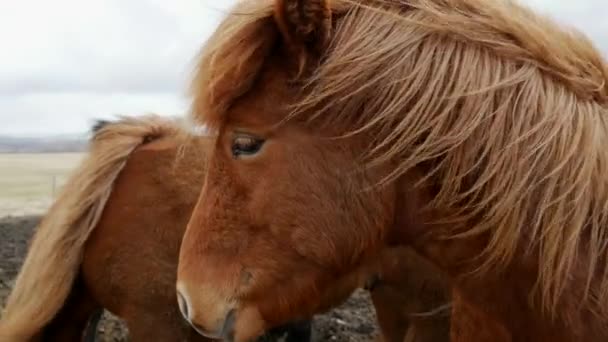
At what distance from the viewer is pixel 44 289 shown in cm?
434

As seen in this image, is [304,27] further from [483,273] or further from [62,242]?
[62,242]

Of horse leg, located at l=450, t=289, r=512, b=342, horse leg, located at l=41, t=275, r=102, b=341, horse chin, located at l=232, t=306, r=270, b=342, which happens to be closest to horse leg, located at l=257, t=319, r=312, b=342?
horse leg, located at l=41, t=275, r=102, b=341

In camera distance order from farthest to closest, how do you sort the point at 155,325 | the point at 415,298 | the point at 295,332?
the point at 295,332 → the point at 415,298 → the point at 155,325

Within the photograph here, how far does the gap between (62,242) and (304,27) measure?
250 cm

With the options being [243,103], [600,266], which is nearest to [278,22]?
[243,103]

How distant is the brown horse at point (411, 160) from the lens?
225 centimetres

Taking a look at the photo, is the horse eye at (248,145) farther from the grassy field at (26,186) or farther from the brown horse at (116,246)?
the grassy field at (26,186)

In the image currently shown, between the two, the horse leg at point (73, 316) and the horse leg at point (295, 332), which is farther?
the horse leg at point (295, 332)

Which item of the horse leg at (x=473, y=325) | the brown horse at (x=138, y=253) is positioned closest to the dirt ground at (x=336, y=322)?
the brown horse at (x=138, y=253)

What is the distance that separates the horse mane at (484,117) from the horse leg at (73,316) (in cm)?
252

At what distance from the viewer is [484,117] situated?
225 cm

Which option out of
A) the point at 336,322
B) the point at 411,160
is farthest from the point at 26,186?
the point at 411,160

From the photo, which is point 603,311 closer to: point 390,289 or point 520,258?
point 520,258

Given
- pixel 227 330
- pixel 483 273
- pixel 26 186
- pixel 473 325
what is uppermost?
pixel 483 273
